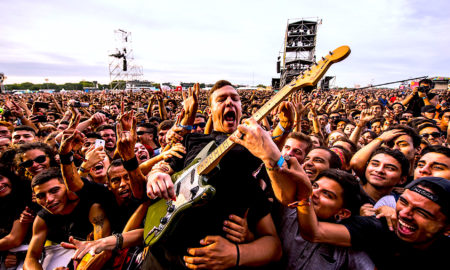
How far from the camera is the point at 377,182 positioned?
2.75 m

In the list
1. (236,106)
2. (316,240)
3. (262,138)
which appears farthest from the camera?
(236,106)

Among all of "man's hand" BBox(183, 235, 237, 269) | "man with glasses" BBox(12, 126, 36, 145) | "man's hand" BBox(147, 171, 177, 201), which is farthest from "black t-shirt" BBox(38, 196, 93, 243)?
"man with glasses" BBox(12, 126, 36, 145)

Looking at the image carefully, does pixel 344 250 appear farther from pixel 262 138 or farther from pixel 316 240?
pixel 262 138

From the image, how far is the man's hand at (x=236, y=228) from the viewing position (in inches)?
62.1

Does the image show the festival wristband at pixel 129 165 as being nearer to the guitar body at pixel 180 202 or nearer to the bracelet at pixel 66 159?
the guitar body at pixel 180 202

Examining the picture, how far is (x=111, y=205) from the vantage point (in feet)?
9.21

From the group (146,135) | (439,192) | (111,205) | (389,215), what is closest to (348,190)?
Result: (389,215)

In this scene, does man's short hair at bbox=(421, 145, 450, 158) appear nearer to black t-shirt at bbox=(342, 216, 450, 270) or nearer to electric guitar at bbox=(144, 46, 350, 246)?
black t-shirt at bbox=(342, 216, 450, 270)

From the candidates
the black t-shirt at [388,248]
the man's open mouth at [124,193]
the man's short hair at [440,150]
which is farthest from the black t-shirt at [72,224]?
the man's short hair at [440,150]

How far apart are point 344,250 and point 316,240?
1.44 ft

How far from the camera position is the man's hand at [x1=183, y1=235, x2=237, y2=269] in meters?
1.51

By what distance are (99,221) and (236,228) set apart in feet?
Result: 6.75

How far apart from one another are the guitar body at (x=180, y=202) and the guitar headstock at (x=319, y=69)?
90cm

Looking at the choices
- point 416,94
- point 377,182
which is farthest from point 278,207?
point 416,94
